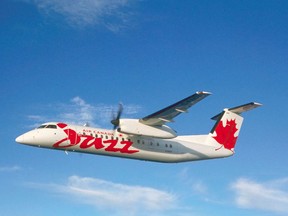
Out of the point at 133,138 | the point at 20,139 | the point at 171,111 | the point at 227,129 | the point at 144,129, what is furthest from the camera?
the point at 227,129

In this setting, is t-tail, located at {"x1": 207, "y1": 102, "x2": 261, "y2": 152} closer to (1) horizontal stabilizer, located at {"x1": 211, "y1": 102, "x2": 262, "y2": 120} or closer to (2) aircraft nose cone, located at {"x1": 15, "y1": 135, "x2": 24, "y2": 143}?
(1) horizontal stabilizer, located at {"x1": 211, "y1": 102, "x2": 262, "y2": 120}

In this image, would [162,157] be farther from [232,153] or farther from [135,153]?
[232,153]

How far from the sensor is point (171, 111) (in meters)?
29.7

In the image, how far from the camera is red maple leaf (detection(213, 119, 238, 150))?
35.3m

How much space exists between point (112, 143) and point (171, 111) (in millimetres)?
4881

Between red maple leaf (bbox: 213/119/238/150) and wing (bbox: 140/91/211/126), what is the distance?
6637 mm

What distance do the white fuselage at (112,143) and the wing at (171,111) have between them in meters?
1.74

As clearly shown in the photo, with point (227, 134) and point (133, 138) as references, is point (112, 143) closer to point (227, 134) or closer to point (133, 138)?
point (133, 138)

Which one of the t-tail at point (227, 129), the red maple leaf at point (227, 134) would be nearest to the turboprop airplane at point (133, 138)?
the t-tail at point (227, 129)

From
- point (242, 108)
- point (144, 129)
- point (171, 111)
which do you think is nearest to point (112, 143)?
point (144, 129)

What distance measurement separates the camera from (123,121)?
30.1 m

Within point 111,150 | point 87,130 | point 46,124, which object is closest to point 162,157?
point 111,150

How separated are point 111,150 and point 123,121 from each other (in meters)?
2.39

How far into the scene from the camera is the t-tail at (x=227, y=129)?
115 feet
